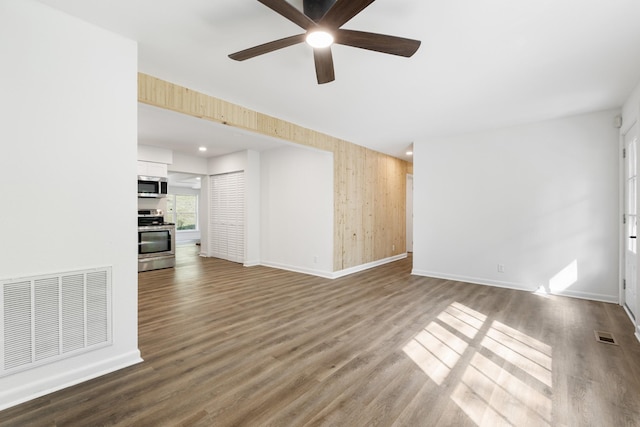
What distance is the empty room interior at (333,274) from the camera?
193 centimetres

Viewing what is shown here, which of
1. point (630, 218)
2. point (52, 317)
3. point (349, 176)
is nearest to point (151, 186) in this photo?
point (349, 176)

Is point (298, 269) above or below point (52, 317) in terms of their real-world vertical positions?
below

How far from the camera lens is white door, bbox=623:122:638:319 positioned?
136 inches

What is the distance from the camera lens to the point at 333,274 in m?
5.45

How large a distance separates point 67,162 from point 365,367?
9.00ft

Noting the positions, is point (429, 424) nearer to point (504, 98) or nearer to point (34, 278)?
point (34, 278)

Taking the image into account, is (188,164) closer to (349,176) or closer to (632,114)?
(349,176)

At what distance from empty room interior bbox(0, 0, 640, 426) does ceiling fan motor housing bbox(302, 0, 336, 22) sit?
1cm

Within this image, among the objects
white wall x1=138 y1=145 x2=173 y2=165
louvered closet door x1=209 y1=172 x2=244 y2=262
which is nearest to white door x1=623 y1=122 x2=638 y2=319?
louvered closet door x1=209 y1=172 x2=244 y2=262

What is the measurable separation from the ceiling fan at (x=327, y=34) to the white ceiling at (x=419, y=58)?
255 mm

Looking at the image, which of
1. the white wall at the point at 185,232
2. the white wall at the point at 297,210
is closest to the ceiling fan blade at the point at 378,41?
the white wall at the point at 297,210

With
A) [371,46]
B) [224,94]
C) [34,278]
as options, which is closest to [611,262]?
[371,46]

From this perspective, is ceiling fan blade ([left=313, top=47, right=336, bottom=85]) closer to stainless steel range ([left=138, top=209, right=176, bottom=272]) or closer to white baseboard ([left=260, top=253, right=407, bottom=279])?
white baseboard ([left=260, top=253, right=407, bottom=279])

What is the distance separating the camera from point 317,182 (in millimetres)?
5711
